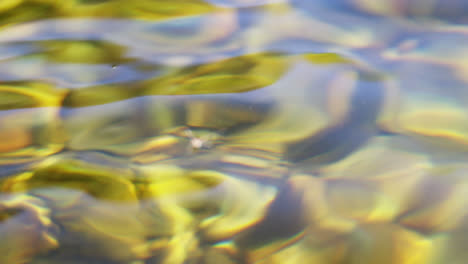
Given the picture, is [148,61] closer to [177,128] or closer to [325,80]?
[177,128]

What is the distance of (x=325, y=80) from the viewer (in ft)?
3.17

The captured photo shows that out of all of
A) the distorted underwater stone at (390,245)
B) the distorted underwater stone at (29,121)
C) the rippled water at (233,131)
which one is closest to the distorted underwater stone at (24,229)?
the rippled water at (233,131)

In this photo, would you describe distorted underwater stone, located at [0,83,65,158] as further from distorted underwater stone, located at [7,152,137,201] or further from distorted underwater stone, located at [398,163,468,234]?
distorted underwater stone, located at [398,163,468,234]

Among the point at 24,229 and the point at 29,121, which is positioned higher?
the point at 29,121

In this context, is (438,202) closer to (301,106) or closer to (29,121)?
(301,106)

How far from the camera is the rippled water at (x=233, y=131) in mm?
762

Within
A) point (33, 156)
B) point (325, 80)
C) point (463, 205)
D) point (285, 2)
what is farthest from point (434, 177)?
point (33, 156)

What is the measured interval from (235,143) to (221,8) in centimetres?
41

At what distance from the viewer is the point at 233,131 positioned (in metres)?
0.92

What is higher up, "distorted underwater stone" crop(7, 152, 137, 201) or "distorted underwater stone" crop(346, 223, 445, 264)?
"distorted underwater stone" crop(7, 152, 137, 201)

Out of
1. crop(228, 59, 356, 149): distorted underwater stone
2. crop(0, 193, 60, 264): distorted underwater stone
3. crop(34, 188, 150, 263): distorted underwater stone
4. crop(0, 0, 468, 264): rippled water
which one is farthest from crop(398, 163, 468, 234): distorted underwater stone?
crop(0, 193, 60, 264): distorted underwater stone

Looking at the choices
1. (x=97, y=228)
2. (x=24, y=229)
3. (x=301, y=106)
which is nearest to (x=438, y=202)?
(x=301, y=106)

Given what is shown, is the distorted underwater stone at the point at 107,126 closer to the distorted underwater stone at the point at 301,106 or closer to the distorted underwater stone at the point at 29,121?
the distorted underwater stone at the point at 29,121

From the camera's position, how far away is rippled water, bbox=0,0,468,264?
76 centimetres
